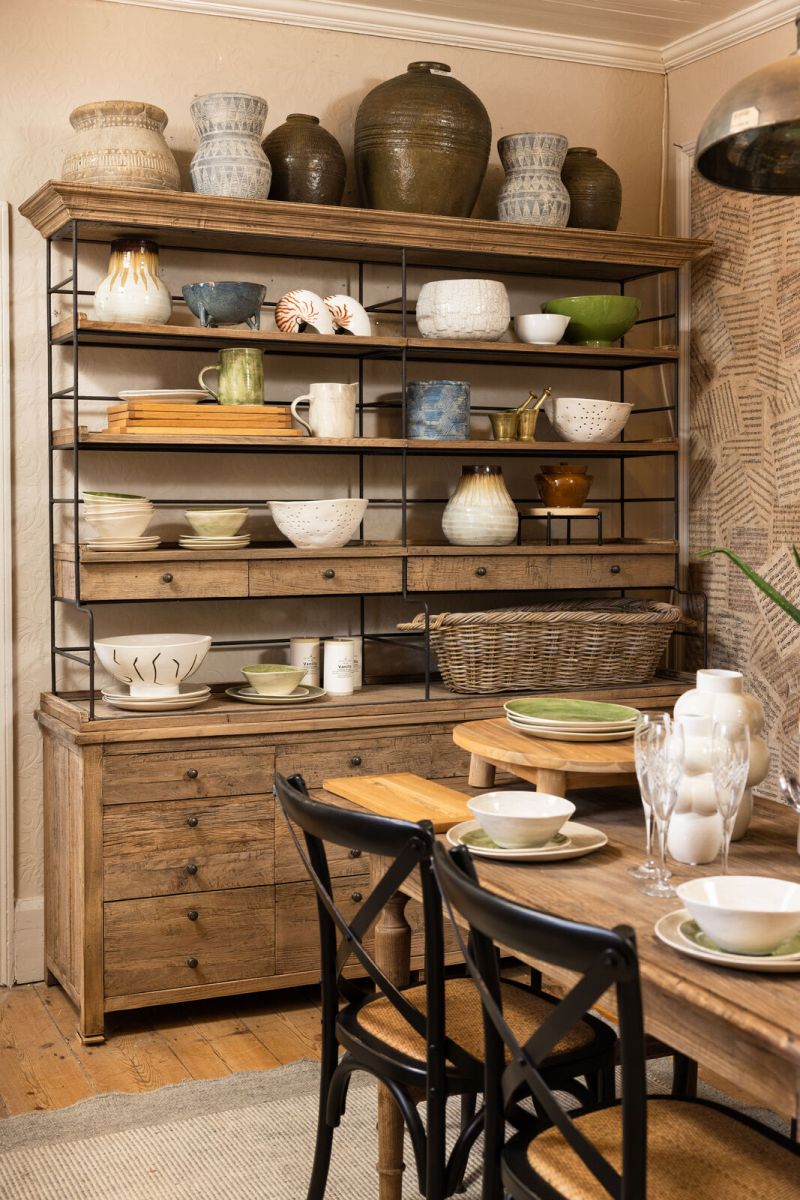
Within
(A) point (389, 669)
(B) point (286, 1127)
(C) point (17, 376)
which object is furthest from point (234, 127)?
(B) point (286, 1127)

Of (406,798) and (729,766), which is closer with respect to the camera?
(729,766)

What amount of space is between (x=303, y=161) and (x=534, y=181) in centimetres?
69

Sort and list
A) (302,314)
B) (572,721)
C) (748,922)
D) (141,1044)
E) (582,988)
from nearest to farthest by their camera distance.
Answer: (582,988) < (748,922) < (572,721) < (141,1044) < (302,314)

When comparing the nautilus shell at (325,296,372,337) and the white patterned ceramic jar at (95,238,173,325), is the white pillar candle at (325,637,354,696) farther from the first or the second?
the white patterned ceramic jar at (95,238,173,325)

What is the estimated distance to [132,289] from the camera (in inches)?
132

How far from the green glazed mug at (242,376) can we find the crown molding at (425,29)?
3.45 ft

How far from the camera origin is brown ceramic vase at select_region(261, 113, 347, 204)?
3.59m

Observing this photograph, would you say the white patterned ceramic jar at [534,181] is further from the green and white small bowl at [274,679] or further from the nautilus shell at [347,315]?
the green and white small bowl at [274,679]

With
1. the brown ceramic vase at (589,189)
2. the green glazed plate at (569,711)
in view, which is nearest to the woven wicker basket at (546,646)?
the green glazed plate at (569,711)

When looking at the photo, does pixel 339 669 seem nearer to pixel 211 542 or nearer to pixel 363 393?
pixel 211 542

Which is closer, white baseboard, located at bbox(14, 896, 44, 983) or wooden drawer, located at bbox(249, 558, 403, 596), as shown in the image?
wooden drawer, located at bbox(249, 558, 403, 596)

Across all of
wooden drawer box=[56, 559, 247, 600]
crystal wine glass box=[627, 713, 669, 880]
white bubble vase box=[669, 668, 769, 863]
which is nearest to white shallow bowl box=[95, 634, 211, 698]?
wooden drawer box=[56, 559, 247, 600]

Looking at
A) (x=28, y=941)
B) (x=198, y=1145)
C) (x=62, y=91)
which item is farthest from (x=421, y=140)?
(x=198, y=1145)

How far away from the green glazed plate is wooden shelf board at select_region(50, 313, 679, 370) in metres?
1.30
